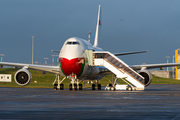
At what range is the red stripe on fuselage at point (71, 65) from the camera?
34.3 metres

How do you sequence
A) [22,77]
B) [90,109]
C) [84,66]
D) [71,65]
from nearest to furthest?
[90,109], [71,65], [84,66], [22,77]

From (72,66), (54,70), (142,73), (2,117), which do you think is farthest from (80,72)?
(2,117)

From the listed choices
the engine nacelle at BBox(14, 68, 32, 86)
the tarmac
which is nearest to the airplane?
the engine nacelle at BBox(14, 68, 32, 86)

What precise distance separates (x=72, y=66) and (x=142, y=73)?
33.0 feet

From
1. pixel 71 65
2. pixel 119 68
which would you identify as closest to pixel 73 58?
pixel 71 65

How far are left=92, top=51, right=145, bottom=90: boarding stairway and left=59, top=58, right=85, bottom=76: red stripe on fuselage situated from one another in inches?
135

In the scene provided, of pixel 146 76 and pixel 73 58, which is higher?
pixel 73 58

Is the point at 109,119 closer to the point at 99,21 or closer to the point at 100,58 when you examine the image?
the point at 100,58

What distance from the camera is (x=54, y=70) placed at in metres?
39.2

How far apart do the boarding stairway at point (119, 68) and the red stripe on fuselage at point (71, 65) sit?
3428mm

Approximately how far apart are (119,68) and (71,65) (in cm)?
626

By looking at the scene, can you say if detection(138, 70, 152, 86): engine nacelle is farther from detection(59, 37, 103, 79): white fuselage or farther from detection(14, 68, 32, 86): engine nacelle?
detection(14, 68, 32, 86): engine nacelle

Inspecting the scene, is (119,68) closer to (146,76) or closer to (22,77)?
(146,76)

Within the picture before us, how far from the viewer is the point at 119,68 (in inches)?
1490
